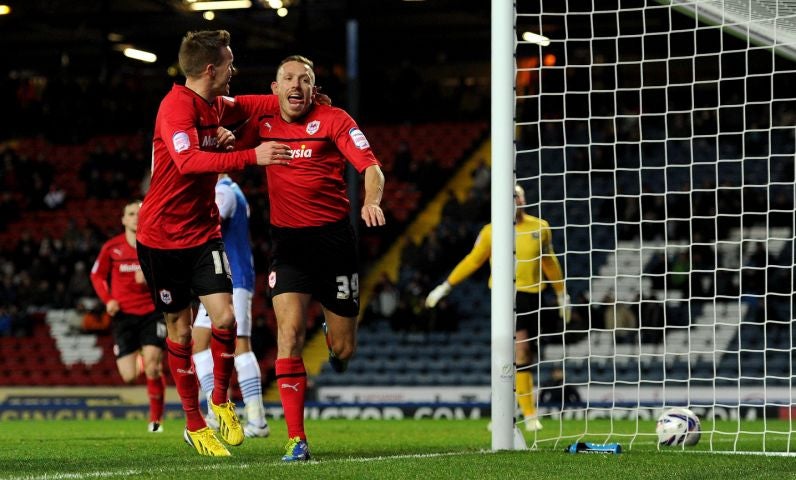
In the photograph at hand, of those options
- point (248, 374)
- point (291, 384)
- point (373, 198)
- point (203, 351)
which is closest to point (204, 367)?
point (203, 351)

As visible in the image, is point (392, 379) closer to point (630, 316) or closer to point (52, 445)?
point (630, 316)

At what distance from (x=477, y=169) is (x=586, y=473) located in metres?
18.1

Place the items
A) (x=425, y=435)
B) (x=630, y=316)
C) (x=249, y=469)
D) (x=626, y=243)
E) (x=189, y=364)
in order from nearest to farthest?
(x=249, y=469)
(x=189, y=364)
(x=425, y=435)
(x=630, y=316)
(x=626, y=243)

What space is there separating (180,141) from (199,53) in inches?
24.7

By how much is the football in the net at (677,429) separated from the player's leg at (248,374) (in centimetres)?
292

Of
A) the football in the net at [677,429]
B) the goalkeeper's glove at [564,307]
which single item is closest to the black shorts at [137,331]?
the goalkeeper's glove at [564,307]

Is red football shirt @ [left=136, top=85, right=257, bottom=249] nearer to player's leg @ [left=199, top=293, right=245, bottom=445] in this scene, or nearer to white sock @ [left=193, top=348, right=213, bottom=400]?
player's leg @ [left=199, top=293, right=245, bottom=445]

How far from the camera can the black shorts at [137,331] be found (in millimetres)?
11086

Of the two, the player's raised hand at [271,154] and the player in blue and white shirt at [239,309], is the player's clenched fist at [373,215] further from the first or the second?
the player in blue and white shirt at [239,309]

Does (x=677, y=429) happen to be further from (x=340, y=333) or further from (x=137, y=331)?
(x=137, y=331)

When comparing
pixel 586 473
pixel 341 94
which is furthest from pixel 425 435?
pixel 341 94

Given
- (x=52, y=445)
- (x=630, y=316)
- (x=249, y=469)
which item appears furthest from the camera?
(x=630, y=316)

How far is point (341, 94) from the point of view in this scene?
1073 inches

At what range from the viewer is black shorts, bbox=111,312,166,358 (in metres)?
11.1
